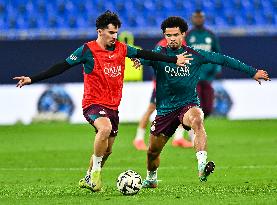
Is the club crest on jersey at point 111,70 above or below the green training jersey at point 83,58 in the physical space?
below

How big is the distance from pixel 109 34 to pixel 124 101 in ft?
30.5

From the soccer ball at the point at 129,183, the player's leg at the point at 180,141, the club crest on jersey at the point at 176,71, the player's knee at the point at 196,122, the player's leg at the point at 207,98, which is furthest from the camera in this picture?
the player's leg at the point at 207,98

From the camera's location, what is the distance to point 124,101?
63.0ft

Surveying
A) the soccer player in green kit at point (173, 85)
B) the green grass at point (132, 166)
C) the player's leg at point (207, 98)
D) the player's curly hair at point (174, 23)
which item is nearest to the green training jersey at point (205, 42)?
the player's leg at point (207, 98)

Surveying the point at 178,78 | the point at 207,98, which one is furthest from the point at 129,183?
the point at 207,98

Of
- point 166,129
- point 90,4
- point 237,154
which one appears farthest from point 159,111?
point 90,4

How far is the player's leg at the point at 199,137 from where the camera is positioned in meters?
9.49

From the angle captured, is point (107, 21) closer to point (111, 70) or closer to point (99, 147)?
point (111, 70)

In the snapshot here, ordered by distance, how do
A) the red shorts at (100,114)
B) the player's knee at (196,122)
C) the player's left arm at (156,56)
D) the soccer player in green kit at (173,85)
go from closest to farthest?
the red shorts at (100,114) → the player's knee at (196,122) → the player's left arm at (156,56) → the soccer player in green kit at (173,85)

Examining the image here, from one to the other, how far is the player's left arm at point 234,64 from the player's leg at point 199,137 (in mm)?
583

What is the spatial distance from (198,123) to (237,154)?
4.67m

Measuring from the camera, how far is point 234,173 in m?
11.9

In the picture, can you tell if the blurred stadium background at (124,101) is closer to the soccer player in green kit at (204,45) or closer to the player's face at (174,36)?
the soccer player in green kit at (204,45)

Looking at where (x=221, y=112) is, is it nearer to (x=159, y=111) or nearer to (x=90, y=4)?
(x=90, y=4)
